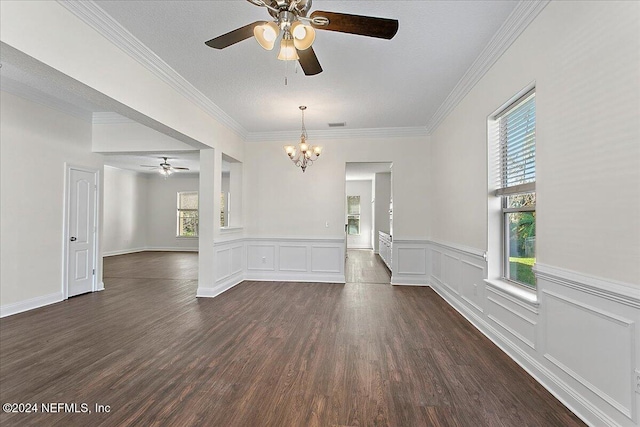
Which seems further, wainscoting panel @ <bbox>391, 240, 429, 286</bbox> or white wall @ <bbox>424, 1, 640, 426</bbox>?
wainscoting panel @ <bbox>391, 240, 429, 286</bbox>

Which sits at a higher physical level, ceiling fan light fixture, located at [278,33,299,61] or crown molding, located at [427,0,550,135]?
crown molding, located at [427,0,550,135]

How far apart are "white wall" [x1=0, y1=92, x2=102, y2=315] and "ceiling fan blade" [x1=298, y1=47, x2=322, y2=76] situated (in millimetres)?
4271

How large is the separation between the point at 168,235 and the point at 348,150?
28.4 ft

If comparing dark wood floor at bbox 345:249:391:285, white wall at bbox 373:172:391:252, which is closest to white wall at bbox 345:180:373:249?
white wall at bbox 373:172:391:252

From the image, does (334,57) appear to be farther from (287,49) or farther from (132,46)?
(132,46)

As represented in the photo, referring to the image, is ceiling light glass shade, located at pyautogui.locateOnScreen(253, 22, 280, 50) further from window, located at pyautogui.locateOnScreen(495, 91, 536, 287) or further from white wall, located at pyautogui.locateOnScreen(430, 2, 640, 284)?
window, located at pyautogui.locateOnScreen(495, 91, 536, 287)

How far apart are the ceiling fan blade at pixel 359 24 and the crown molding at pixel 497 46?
137cm

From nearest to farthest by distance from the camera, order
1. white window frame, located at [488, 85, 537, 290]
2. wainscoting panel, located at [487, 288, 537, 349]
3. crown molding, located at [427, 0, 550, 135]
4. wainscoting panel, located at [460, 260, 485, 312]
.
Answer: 1. crown molding, located at [427, 0, 550, 135]
2. wainscoting panel, located at [487, 288, 537, 349]
3. white window frame, located at [488, 85, 537, 290]
4. wainscoting panel, located at [460, 260, 485, 312]

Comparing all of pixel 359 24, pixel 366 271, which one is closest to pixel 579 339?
pixel 359 24

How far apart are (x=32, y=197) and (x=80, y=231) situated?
0.92 m

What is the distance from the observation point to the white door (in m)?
4.93

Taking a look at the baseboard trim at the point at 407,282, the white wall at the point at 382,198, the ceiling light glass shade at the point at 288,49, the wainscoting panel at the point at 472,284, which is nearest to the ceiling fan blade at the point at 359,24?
the ceiling light glass shade at the point at 288,49

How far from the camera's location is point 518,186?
2.86 meters

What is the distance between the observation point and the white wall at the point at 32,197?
403 cm
